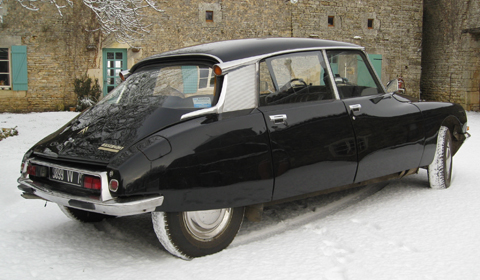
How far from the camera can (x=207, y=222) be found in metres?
3.21

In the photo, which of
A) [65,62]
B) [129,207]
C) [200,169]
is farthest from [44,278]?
[65,62]

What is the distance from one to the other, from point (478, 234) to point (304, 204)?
1.59m

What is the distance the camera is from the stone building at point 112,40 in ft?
47.1

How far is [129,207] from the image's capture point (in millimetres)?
2760

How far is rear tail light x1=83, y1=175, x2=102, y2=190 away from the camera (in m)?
2.88

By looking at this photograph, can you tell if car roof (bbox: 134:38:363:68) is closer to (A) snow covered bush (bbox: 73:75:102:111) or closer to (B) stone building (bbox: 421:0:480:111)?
(A) snow covered bush (bbox: 73:75:102:111)

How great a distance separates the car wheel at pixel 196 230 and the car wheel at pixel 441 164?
2510mm

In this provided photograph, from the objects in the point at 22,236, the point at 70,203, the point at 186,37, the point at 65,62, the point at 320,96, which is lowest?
the point at 22,236

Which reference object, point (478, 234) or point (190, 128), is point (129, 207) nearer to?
point (190, 128)

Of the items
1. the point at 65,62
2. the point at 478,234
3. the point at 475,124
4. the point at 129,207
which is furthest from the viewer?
the point at 65,62

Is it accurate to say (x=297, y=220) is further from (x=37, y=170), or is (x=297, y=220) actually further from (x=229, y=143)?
(x=37, y=170)

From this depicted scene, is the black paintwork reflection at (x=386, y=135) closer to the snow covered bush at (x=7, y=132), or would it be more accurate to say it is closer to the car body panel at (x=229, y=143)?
the car body panel at (x=229, y=143)

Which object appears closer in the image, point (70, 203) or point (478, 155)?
point (70, 203)

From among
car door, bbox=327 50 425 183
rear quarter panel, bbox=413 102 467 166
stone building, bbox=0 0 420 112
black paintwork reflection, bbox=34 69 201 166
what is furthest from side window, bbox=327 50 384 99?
stone building, bbox=0 0 420 112
